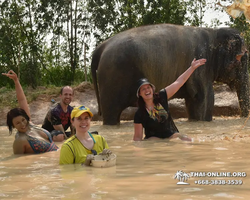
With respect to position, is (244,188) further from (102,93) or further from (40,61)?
(40,61)

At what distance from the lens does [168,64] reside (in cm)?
769

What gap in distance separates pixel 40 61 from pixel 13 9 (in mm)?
1671

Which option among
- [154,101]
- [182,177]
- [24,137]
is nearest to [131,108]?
[154,101]

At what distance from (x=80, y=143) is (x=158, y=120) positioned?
4.82 feet

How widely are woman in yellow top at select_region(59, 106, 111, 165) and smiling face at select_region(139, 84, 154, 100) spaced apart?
119cm

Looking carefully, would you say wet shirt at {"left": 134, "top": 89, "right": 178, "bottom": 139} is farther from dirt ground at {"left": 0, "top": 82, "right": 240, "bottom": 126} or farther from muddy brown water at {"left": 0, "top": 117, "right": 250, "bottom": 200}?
dirt ground at {"left": 0, "top": 82, "right": 240, "bottom": 126}

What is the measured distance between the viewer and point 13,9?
12180 millimetres

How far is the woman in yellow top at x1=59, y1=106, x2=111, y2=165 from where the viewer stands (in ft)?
11.7

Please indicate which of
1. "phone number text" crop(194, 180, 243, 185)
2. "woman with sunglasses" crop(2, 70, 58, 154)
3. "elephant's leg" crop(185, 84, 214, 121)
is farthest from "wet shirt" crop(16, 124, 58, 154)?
"elephant's leg" crop(185, 84, 214, 121)

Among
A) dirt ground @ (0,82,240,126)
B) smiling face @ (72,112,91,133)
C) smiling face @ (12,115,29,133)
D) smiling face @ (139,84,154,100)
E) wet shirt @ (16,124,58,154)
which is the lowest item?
dirt ground @ (0,82,240,126)

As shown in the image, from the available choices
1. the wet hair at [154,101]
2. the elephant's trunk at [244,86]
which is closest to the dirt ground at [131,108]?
the elephant's trunk at [244,86]

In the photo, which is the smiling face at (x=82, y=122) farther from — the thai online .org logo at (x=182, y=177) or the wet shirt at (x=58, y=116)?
the wet shirt at (x=58, y=116)

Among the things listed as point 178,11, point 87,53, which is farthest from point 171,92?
point 87,53

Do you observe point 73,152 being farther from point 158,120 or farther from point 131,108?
point 131,108
